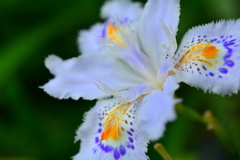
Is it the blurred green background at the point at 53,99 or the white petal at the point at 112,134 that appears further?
the blurred green background at the point at 53,99

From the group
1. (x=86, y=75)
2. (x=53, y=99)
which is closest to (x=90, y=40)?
(x=86, y=75)

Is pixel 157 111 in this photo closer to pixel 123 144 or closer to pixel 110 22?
pixel 123 144

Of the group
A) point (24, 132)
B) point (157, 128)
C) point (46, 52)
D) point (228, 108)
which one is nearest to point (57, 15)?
point (46, 52)

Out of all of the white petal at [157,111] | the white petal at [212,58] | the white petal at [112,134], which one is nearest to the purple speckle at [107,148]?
the white petal at [112,134]

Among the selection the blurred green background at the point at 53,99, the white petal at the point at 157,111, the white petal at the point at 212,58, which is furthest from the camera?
the blurred green background at the point at 53,99

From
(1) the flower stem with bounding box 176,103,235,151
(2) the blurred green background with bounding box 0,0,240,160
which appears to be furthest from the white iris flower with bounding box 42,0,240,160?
(2) the blurred green background with bounding box 0,0,240,160

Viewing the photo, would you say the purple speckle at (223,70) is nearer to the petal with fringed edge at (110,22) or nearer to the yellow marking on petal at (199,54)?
the yellow marking on petal at (199,54)
